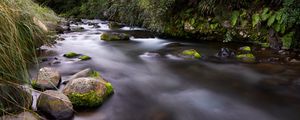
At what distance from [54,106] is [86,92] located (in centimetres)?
51

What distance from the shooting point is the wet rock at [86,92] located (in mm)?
3855

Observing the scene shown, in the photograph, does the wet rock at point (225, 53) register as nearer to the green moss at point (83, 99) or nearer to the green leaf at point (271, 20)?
the green leaf at point (271, 20)

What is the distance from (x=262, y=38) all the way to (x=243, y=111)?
4.35m

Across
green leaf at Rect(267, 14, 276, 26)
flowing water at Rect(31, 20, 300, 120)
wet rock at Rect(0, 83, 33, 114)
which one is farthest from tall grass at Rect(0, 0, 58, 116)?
green leaf at Rect(267, 14, 276, 26)

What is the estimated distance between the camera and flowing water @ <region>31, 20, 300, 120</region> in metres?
3.94

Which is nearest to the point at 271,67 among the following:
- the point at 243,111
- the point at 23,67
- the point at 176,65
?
the point at 176,65

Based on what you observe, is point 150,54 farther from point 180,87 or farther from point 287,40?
point 287,40

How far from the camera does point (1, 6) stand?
2.83 meters

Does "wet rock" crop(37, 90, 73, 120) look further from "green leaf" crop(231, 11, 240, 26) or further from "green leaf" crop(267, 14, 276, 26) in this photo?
"green leaf" crop(231, 11, 240, 26)

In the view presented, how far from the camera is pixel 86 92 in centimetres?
391

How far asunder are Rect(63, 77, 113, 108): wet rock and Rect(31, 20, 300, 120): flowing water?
0.37 ft

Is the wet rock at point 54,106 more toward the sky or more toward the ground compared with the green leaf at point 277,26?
more toward the ground

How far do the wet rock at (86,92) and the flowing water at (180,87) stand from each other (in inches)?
4.5

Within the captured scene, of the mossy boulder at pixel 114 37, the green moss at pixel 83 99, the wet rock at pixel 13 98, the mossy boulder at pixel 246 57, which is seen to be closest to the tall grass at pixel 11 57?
the wet rock at pixel 13 98
